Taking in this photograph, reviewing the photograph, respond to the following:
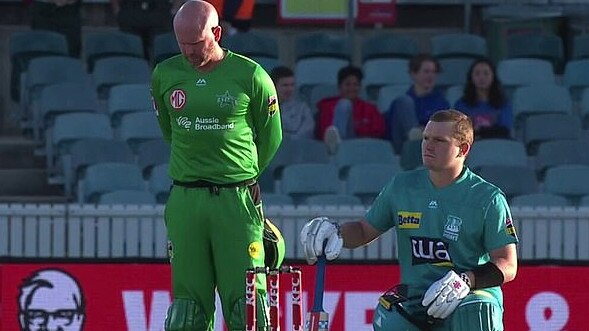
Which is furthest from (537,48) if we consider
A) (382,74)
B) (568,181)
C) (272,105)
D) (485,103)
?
(272,105)

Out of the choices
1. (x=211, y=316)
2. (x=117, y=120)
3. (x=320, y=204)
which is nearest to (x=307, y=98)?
(x=117, y=120)

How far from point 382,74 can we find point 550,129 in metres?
1.79

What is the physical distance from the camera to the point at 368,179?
13.1 metres

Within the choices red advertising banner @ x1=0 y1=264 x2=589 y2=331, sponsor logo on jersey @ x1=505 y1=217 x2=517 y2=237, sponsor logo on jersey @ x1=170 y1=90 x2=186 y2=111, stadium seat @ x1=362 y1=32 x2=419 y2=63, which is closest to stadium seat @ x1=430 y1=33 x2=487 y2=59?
stadium seat @ x1=362 y1=32 x2=419 y2=63

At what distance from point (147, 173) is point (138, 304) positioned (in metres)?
2.96

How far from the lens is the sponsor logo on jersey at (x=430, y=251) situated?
7.85 metres

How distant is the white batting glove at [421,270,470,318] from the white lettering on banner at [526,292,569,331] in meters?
3.31

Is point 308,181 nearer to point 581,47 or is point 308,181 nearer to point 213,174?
point 581,47

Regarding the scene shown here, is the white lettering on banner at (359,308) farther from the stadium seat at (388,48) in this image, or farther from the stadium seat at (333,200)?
the stadium seat at (388,48)

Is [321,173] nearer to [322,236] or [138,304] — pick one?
[138,304]

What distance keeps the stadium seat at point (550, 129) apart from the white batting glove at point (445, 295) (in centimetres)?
723

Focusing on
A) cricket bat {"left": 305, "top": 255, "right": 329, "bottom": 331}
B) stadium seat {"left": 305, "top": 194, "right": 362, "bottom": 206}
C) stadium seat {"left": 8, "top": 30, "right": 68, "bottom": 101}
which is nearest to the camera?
cricket bat {"left": 305, "top": 255, "right": 329, "bottom": 331}

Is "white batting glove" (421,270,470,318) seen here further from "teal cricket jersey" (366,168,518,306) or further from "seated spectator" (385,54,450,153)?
"seated spectator" (385,54,450,153)

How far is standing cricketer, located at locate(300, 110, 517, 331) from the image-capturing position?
25.3 feet
